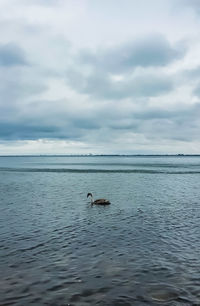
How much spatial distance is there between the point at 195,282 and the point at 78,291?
4.49m

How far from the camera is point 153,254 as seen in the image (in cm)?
1358

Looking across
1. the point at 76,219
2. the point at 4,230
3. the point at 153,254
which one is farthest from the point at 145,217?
the point at 4,230

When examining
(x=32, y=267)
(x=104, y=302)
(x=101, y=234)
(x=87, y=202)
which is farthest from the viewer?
(x=87, y=202)

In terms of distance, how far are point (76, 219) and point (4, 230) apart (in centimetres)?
566

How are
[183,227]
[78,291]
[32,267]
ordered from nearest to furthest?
[78,291] < [32,267] < [183,227]

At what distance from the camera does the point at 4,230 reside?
1795 centimetres

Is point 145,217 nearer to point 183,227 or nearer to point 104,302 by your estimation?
point 183,227

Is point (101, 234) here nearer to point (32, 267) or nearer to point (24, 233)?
point (24, 233)

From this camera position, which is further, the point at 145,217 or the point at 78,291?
the point at 145,217

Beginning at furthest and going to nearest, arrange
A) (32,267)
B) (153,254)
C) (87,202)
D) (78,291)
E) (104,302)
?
(87,202), (153,254), (32,267), (78,291), (104,302)

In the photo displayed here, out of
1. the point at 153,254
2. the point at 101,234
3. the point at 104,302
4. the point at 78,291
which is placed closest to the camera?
the point at 104,302

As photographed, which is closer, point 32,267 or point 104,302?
point 104,302

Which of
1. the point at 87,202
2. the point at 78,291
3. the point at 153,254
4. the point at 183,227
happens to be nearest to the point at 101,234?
the point at 153,254

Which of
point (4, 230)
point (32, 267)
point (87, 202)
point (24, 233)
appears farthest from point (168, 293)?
point (87, 202)
